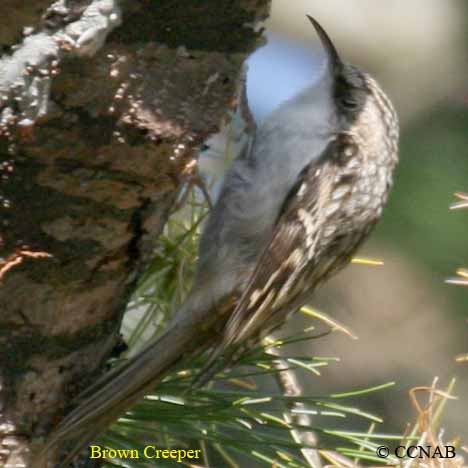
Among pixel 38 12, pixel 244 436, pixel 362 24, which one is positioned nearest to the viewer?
pixel 38 12

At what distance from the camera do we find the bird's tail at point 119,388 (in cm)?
146

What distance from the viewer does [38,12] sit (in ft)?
3.99

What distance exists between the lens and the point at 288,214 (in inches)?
78.4

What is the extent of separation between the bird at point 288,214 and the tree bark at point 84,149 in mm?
349

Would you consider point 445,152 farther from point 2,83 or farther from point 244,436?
point 2,83

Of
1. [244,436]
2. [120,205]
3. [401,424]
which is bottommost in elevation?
[401,424]

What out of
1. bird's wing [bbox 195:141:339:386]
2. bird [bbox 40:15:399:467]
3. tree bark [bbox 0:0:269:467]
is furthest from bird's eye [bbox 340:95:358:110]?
tree bark [bbox 0:0:269:467]

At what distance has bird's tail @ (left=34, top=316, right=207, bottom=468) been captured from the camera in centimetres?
146

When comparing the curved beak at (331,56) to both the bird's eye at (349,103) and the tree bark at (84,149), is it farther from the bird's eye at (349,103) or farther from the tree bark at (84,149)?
the tree bark at (84,149)

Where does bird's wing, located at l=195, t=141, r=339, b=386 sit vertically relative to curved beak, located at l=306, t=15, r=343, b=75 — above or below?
below

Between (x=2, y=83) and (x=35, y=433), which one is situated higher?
(x=2, y=83)

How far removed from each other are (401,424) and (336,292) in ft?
1.61

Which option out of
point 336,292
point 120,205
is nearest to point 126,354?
point 120,205

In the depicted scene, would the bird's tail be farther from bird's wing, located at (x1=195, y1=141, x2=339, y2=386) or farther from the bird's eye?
the bird's eye
